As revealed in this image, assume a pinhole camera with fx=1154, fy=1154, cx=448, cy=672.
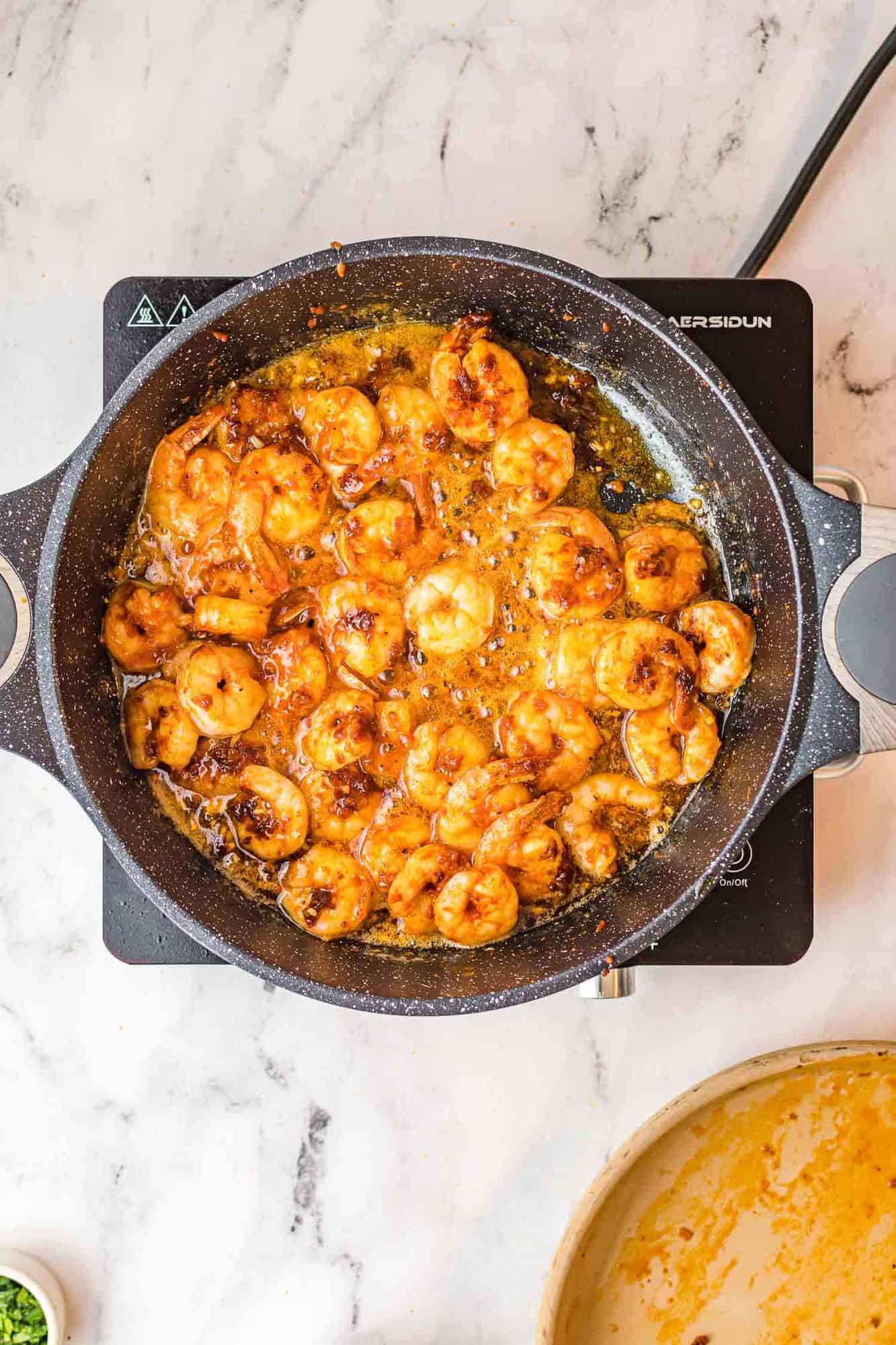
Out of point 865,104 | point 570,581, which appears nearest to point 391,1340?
point 570,581

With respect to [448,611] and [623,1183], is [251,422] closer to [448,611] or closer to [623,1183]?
[448,611]

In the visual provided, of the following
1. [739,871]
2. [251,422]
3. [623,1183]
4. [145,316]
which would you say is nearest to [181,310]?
[145,316]

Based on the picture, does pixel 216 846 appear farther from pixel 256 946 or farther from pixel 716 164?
pixel 716 164

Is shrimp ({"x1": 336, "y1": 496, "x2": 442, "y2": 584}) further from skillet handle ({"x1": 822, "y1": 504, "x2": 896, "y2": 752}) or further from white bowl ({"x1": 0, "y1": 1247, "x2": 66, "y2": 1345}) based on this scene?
white bowl ({"x1": 0, "y1": 1247, "x2": 66, "y2": 1345})

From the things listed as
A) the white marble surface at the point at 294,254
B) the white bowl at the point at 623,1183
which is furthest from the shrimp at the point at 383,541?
the white bowl at the point at 623,1183

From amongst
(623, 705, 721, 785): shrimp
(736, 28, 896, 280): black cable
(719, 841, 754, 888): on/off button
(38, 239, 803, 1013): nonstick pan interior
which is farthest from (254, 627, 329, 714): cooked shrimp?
(736, 28, 896, 280): black cable

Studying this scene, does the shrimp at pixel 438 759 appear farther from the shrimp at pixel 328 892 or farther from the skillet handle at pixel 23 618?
the skillet handle at pixel 23 618
